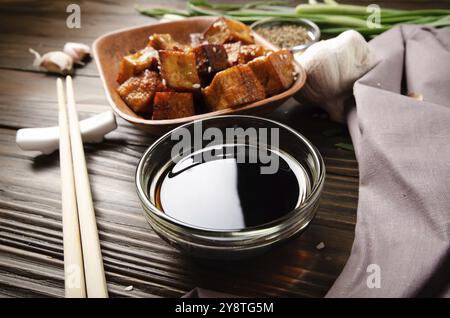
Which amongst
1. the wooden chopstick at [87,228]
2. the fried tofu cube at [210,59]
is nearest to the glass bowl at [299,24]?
the fried tofu cube at [210,59]

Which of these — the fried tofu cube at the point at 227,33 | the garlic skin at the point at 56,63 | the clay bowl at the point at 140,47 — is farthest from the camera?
the garlic skin at the point at 56,63

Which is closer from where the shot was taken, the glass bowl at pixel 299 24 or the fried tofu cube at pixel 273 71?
the fried tofu cube at pixel 273 71

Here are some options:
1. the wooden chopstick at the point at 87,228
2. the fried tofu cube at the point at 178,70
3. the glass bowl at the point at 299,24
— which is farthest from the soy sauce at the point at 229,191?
the glass bowl at the point at 299,24

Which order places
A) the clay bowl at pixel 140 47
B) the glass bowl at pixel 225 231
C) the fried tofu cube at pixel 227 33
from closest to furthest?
1. the glass bowl at pixel 225 231
2. the clay bowl at pixel 140 47
3. the fried tofu cube at pixel 227 33

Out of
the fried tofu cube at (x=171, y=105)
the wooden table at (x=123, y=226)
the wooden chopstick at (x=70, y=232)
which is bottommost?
the wooden table at (x=123, y=226)

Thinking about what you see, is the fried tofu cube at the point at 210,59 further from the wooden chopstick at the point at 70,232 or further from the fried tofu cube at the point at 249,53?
the wooden chopstick at the point at 70,232

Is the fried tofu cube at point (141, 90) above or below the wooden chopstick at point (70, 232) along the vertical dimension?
above
